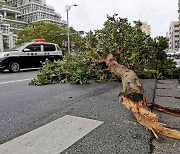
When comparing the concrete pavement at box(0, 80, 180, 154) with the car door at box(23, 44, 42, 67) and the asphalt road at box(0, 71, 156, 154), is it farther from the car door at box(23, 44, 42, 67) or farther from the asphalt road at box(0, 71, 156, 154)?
the car door at box(23, 44, 42, 67)

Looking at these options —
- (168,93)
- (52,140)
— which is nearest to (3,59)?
(168,93)

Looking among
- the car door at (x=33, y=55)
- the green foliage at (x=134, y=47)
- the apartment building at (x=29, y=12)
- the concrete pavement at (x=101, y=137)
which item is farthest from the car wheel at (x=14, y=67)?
the apartment building at (x=29, y=12)

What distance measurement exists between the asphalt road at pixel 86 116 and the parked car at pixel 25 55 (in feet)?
21.8

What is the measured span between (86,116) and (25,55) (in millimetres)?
9003

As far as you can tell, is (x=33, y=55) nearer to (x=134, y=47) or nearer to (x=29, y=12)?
(x=134, y=47)

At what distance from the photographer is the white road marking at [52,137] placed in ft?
6.82

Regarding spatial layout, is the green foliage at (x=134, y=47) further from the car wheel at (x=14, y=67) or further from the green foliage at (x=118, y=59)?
the car wheel at (x=14, y=67)

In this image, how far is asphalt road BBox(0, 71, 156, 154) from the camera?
2.11 metres

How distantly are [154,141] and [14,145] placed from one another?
143 centimetres

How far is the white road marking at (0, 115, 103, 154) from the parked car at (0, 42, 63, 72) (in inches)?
330

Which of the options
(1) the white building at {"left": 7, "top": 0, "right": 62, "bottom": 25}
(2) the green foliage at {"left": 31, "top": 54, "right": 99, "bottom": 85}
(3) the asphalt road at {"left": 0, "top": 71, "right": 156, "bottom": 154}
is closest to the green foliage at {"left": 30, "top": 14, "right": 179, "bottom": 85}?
(2) the green foliage at {"left": 31, "top": 54, "right": 99, "bottom": 85}

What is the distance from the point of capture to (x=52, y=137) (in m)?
2.34

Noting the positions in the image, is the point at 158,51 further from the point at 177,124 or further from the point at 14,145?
the point at 14,145

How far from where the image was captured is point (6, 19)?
6562 cm
